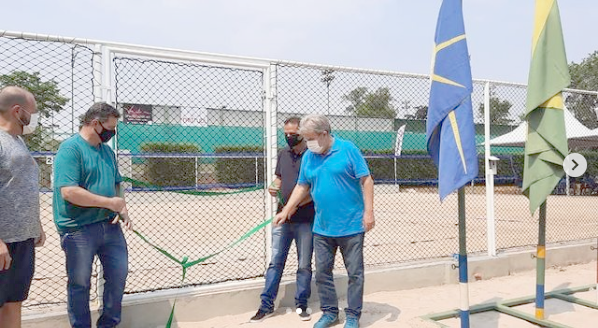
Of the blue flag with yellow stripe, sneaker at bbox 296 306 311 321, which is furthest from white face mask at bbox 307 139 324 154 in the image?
sneaker at bbox 296 306 311 321

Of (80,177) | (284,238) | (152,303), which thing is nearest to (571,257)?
(284,238)

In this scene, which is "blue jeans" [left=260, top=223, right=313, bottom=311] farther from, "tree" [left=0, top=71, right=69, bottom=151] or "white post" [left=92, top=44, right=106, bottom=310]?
"tree" [left=0, top=71, right=69, bottom=151]

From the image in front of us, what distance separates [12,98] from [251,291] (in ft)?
9.02

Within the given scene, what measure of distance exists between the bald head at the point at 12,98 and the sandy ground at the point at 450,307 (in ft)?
7.72

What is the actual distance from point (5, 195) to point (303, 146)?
2463 millimetres

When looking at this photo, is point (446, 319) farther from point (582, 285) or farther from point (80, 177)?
point (80, 177)

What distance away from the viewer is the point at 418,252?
7.62 m

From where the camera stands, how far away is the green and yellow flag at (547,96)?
3934 mm

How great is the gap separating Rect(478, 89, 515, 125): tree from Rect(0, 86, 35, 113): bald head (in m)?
5.30

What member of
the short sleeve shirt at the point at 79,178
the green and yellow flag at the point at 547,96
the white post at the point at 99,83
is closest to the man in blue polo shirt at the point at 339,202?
the green and yellow flag at the point at 547,96

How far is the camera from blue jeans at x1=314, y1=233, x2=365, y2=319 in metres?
3.96

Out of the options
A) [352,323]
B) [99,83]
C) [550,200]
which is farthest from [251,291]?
[550,200]

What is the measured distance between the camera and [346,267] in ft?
13.2

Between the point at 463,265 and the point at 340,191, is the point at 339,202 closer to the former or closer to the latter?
the point at 340,191
